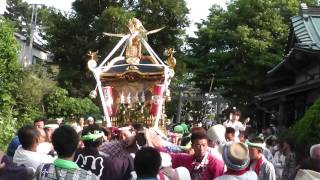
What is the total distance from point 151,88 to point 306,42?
5.48 metres

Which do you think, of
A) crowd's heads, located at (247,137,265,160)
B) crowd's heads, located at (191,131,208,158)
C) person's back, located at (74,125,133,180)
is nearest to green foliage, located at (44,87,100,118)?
crowd's heads, located at (247,137,265,160)

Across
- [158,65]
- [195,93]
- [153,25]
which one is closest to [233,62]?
[153,25]

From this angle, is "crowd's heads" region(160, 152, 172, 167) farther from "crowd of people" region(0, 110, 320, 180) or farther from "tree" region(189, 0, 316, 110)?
"tree" region(189, 0, 316, 110)

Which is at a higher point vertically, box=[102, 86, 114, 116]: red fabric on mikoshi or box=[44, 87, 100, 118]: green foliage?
box=[102, 86, 114, 116]: red fabric on mikoshi

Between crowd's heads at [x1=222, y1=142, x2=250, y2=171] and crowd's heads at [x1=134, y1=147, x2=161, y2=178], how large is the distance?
83cm

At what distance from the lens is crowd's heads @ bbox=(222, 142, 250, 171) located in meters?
5.43

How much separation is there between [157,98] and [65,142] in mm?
14705

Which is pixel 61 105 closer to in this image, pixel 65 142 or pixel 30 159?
pixel 30 159

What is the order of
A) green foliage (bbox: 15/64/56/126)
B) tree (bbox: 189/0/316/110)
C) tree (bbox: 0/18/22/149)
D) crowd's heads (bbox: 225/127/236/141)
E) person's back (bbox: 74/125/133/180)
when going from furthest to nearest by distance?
tree (bbox: 189/0/316/110)
green foliage (bbox: 15/64/56/126)
tree (bbox: 0/18/22/149)
crowd's heads (bbox: 225/127/236/141)
person's back (bbox: 74/125/133/180)

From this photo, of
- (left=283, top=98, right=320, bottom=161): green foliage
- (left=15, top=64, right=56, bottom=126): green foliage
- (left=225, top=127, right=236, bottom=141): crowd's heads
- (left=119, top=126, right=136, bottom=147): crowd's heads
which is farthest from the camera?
(left=15, top=64, right=56, bottom=126): green foliage

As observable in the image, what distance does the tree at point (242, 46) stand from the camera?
91.9ft

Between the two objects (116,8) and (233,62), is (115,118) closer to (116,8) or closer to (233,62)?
(233,62)

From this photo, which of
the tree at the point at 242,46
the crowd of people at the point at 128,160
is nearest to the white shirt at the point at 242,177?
the crowd of people at the point at 128,160

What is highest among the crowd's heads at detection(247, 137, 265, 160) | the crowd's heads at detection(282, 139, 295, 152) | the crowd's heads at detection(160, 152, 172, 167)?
the crowd's heads at detection(160, 152, 172, 167)
